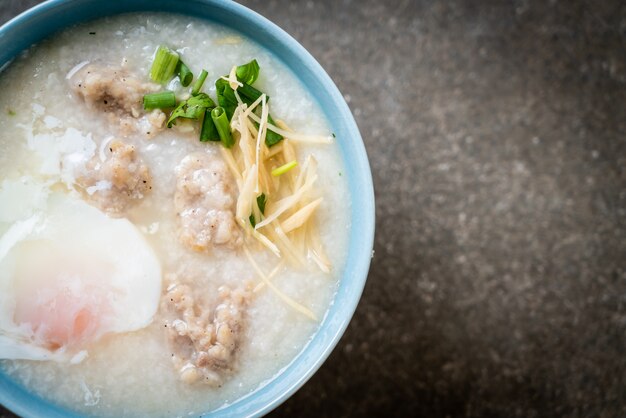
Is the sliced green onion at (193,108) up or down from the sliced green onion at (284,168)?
up

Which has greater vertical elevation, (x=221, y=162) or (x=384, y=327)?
(x=221, y=162)

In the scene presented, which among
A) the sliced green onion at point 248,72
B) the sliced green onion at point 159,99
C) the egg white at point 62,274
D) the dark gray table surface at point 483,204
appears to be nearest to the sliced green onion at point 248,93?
the sliced green onion at point 248,72

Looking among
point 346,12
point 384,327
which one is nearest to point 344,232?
point 384,327

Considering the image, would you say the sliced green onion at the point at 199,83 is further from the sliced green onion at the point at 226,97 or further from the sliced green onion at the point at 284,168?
the sliced green onion at the point at 284,168

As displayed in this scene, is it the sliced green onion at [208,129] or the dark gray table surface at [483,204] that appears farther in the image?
the dark gray table surface at [483,204]

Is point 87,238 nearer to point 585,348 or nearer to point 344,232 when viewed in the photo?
point 344,232

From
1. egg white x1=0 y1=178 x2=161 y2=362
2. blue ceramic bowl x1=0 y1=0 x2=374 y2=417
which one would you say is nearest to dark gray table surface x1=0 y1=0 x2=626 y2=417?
blue ceramic bowl x1=0 y1=0 x2=374 y2=417
